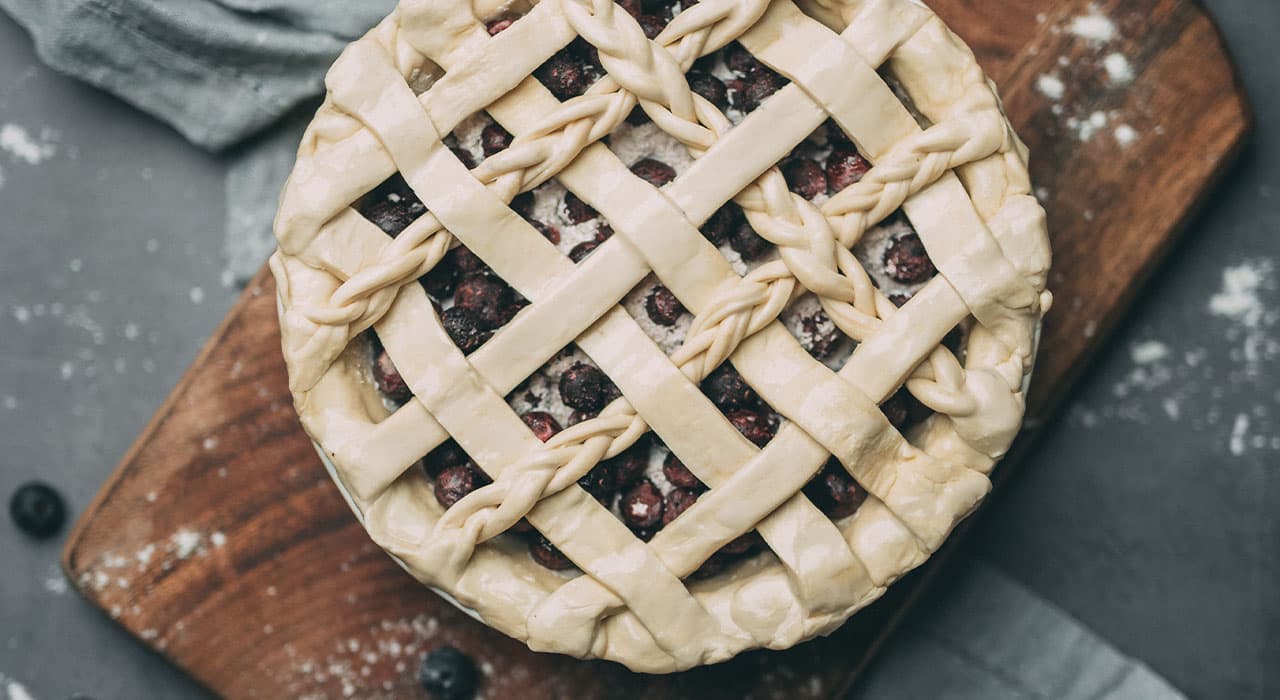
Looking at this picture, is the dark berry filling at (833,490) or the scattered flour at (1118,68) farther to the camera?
the scattered flour at (1118,68)

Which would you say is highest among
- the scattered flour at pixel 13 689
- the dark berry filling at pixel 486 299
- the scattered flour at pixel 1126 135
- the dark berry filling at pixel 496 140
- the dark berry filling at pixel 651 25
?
the dark berry filling at pixel 651 25

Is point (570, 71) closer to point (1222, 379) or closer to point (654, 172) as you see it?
point (654, 172)

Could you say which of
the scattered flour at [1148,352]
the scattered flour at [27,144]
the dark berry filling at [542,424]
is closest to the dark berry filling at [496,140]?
the dark berry filling at [542,424]

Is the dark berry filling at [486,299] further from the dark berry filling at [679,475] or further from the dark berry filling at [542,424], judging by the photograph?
the dark berry filling at [679,475]

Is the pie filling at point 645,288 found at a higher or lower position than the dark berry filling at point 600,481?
higher

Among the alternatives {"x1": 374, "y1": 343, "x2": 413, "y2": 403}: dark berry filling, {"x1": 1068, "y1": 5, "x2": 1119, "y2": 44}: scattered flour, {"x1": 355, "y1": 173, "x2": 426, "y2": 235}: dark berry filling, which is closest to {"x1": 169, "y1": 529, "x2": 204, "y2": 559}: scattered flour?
{"x1": 374, "y1": 343, "x2": 413, "y2": 403}: dark berry filling

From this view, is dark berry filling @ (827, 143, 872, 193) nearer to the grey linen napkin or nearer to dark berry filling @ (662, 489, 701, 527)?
dark berry filling @ (662, 489, 701, 527)

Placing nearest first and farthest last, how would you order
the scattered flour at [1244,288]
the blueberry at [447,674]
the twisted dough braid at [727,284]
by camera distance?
the twisted dough braid at [727,284] < the blueberry at [447,674] < the scattered flour at [1244,288]
